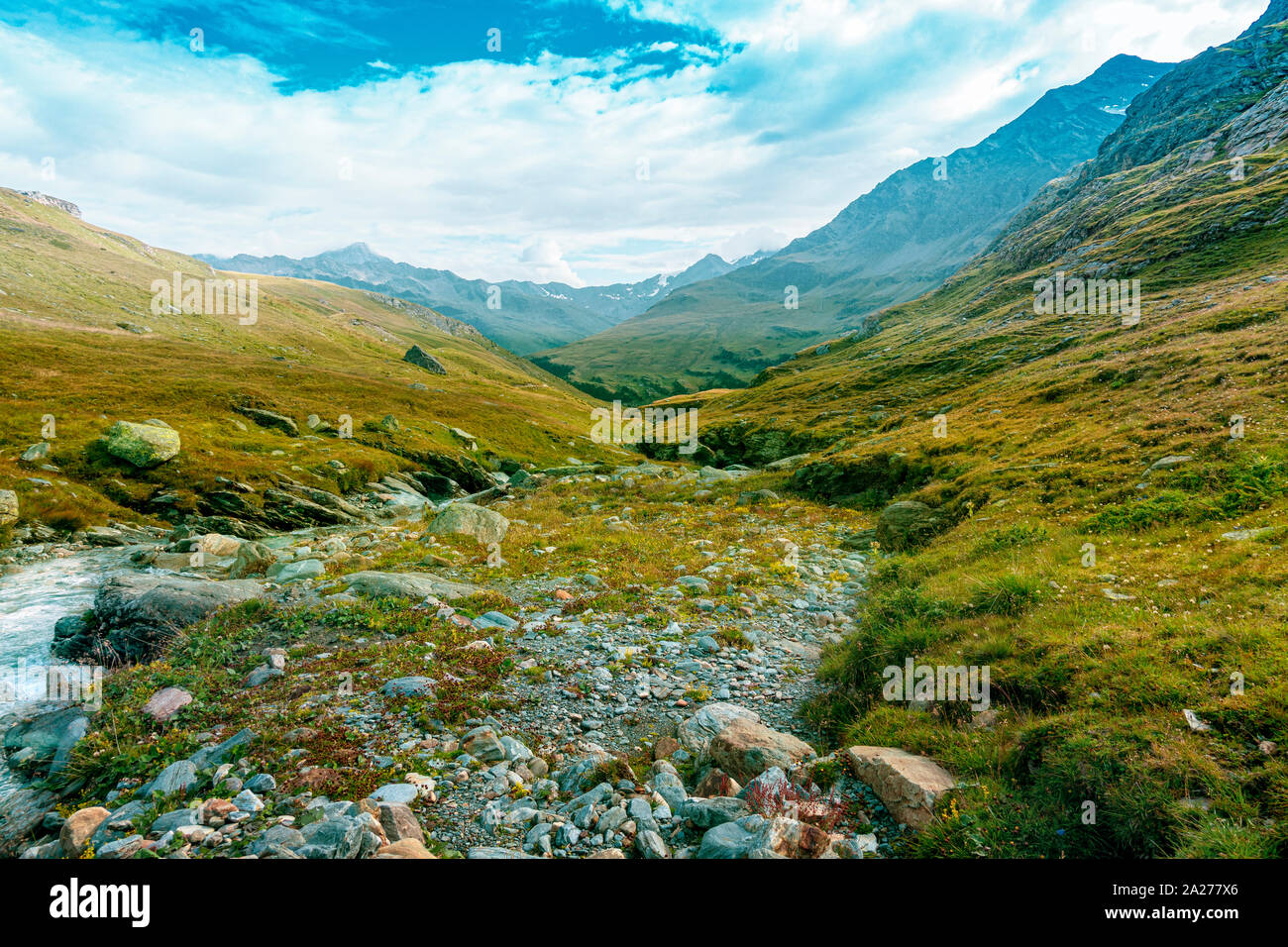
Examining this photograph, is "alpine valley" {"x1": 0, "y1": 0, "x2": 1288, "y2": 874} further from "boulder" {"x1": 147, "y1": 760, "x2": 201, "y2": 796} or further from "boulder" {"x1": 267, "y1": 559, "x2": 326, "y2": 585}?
"boulder" {"x1": 267, "y1": 559, "x2": 326, "y2": 585}

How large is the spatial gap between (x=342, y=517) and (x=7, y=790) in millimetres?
29292

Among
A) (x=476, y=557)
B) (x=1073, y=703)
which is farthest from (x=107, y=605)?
(x=1073, y=703)

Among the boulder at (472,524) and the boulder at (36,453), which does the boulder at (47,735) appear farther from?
the boulder at (36,453)

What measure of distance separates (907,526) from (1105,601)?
1213cm

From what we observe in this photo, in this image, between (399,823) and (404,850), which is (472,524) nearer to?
(399,823)

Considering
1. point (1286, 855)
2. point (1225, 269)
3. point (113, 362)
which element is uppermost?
point (1225, 269)

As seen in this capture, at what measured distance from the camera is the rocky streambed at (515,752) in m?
5.97

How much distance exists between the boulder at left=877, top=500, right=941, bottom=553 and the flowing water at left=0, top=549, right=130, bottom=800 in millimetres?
23441

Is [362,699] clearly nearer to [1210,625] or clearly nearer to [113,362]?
[1210,625]

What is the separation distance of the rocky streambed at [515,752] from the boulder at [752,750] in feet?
0.10

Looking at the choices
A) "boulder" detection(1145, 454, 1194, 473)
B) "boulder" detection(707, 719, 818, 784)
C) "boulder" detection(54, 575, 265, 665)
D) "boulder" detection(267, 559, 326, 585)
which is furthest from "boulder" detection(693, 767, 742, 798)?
"boulder" detection(1145, 454, 1194, 473)

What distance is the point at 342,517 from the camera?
3553 cm

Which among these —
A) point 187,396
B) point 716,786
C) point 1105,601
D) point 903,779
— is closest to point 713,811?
point 716,786

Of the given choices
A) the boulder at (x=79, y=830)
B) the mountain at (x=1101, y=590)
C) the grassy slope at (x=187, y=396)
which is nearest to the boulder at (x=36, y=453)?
the grassy slope at (x=187, y=396)
